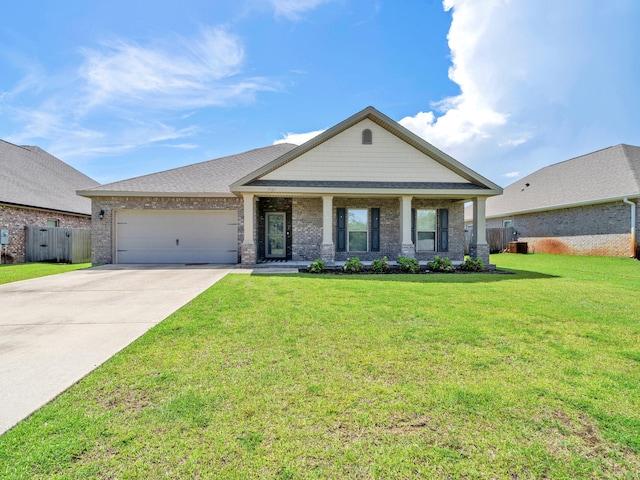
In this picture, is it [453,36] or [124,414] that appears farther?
[453,36]

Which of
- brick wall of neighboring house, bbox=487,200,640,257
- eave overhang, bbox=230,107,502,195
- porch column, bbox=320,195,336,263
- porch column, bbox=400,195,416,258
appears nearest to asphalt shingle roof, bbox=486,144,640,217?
brick wall of neighboring house, bbox=487,200,640,257

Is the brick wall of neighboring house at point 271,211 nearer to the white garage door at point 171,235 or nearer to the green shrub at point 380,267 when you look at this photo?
the white garage door at point 171,235

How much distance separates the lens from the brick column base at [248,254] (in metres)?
11.4

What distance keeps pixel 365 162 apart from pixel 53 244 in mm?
16271

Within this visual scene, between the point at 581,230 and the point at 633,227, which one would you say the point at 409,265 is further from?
the point at 581,230

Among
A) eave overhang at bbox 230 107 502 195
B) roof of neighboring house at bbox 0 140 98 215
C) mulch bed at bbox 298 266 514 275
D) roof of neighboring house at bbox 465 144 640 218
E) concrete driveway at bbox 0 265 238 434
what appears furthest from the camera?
roof of neighboring house at bbox 465 144 640 218

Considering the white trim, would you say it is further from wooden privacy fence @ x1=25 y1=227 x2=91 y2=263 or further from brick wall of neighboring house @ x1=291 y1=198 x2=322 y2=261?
wooden privacy fence @ x1=25 y1=227 x2=91 y2=263

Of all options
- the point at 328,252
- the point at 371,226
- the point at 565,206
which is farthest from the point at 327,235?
the point at 565,206

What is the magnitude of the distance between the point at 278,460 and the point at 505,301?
19.8 ft

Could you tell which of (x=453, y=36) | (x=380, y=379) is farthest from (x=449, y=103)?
(x=380, y=379)

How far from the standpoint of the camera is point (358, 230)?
43.0 ft

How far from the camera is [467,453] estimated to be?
1955mm

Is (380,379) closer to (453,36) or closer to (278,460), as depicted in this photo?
(278,460)

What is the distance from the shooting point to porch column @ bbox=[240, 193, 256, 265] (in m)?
11.4
